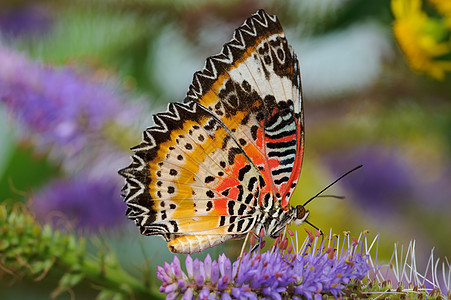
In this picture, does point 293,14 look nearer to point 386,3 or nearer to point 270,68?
point 386,3

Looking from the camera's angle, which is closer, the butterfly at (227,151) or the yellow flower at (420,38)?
the butterfly at (227,151)

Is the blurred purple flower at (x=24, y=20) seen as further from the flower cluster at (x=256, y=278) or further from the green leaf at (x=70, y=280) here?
the flower cluster at (x=256, y=278)

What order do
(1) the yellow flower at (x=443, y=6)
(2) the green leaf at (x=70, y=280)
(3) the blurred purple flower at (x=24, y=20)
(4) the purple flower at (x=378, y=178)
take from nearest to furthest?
1. (2) the green leaf at (x=70, y=280)
2. (1) the yellow flower at (x=443, y=6)
3. (4) the purple flower at (x=378, y=178)
4. (3) the blurred purple flower at (x=24, y=20)

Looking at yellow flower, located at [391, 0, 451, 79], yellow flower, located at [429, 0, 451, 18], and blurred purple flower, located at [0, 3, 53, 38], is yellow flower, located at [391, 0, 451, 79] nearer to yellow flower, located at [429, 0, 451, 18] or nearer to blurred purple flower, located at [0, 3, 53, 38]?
yellow flower, located at [429, 0, 451, 18]

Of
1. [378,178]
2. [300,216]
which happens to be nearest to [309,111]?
[378,178]

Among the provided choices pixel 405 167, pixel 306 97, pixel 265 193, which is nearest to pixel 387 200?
pixel 405 167

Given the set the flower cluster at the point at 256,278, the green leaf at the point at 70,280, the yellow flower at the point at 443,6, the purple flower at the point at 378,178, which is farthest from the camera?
the purple flower at the point at 378,178

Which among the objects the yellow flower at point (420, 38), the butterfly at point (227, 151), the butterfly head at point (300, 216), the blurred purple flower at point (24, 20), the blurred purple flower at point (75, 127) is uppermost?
the blurred purple flower at point (24, 20)

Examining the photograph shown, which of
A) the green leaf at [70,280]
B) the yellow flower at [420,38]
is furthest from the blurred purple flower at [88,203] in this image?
the yellow flower at [420,38]
